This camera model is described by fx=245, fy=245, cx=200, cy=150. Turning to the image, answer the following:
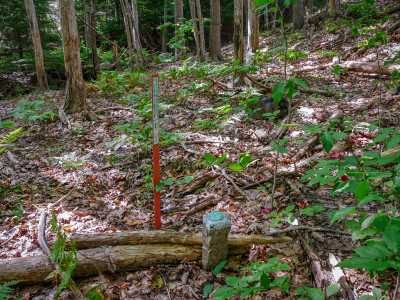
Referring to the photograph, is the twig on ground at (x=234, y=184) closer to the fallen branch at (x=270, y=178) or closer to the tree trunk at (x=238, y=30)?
the fallen branch at (x=270, y=178)

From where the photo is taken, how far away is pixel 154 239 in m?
2.46

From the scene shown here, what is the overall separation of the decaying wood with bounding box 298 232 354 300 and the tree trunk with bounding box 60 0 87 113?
6282 millimetres

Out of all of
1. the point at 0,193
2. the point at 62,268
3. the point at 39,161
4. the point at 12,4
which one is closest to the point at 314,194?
the point at 62,268

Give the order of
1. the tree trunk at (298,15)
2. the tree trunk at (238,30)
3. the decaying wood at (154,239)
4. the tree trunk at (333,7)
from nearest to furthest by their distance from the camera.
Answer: the decaying wood at (154,239) < the tree trunk at (238,30) < the tree trunk at (333,7) < the tree trunk at (298,15)

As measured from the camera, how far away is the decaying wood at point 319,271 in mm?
1906

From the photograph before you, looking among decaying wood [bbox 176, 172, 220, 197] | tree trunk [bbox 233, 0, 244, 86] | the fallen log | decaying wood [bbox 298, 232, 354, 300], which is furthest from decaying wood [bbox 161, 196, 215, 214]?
the fallen log

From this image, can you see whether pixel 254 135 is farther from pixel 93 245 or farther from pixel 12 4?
pixel 12 4

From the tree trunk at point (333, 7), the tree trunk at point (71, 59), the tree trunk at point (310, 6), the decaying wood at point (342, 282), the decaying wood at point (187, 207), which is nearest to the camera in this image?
the decaying wood at point (342, 282)

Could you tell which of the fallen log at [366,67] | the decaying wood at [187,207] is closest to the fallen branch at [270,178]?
the decaying wood at [187,207]

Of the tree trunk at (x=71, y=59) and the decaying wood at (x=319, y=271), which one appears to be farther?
the tree trunk at (x=71, y=59)

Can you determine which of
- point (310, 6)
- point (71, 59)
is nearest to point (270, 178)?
point (71, 59)

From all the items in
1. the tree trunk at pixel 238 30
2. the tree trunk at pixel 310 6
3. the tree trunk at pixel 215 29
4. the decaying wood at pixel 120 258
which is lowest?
the decaying wood at pixel 120 258

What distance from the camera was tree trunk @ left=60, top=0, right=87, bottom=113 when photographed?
5.82 meters

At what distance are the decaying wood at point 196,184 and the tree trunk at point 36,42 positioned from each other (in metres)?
8.95
